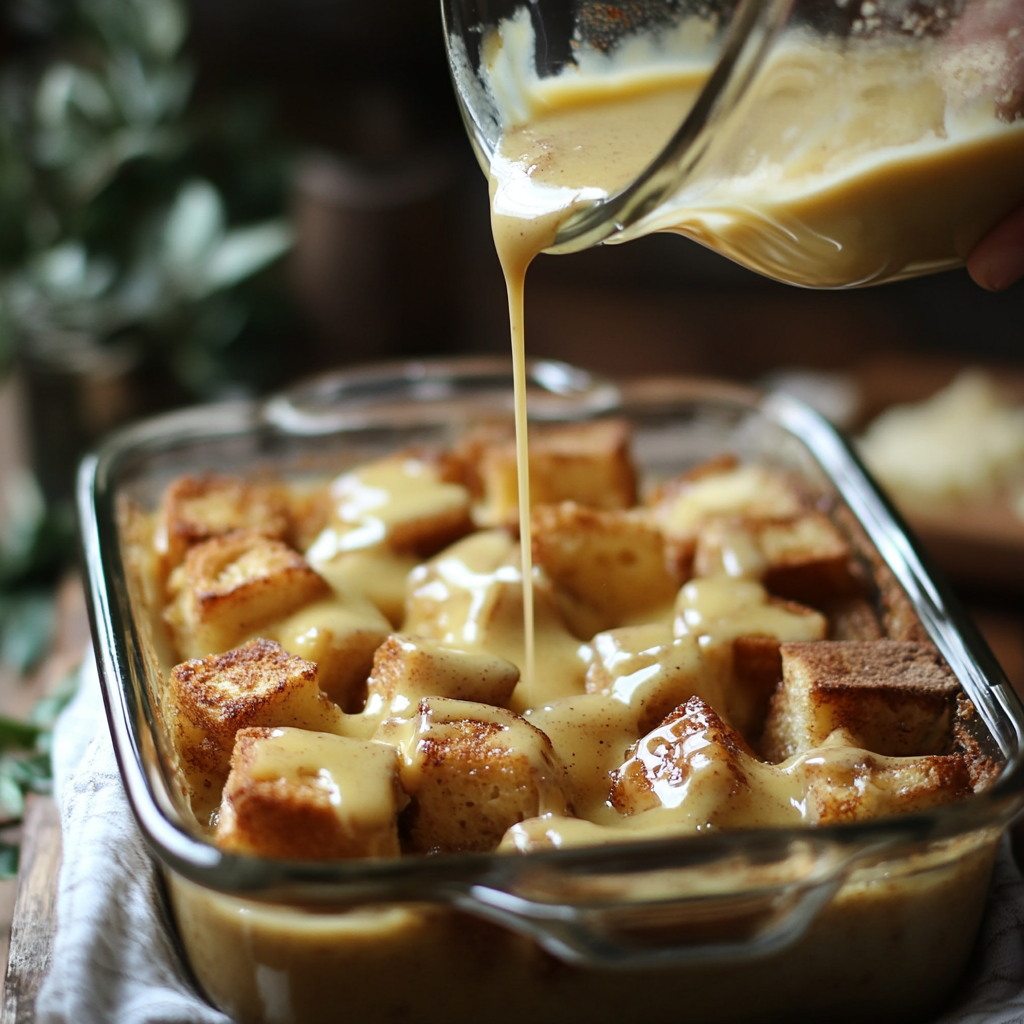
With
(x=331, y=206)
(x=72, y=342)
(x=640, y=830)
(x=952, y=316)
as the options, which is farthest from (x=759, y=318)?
(x=640, y=830)

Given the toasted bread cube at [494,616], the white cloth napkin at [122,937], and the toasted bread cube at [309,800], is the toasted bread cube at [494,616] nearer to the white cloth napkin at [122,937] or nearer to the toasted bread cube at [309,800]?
the toasted bread cube at [309,800]

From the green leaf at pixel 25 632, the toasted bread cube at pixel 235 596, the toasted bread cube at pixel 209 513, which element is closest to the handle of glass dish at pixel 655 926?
the toasted bread cube at pixel 235 596

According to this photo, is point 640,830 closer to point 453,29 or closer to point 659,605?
point 659,605

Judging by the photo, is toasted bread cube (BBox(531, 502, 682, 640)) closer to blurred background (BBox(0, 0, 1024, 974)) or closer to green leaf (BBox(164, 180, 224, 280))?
blurred background (BBox(0, 0, 1024, 974))

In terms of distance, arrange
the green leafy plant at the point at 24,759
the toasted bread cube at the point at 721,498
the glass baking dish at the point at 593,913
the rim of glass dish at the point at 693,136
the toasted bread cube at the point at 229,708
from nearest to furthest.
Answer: the glass baking dish at the point at 593,913, the rim of glass dish at the point at 693,136, the toasted bread cube at the point at 229,708, the green leafy plant at the point at 24,759, the toasted bread cube at the point at 721,498

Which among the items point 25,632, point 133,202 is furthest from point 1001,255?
point 133,202

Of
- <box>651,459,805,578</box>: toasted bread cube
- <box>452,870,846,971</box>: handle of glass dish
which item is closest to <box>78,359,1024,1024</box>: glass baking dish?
<box>452,870,846,971</box>: handle of glass dish
